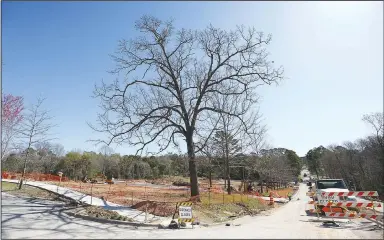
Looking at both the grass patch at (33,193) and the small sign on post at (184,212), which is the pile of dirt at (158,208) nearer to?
the small sign on post at (184,212)

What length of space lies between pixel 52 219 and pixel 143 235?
485 centimetres

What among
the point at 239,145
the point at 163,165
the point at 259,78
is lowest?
the point at 163,165

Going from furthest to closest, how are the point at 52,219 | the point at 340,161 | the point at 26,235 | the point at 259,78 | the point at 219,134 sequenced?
the point at 340,161 < the point at 219,134 < the point at 259,78 < the point at 52,219 < the point at 26,235

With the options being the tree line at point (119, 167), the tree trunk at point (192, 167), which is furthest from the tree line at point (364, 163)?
the tree trunk at point (192, 167)

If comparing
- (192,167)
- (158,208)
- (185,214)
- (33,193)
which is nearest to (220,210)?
(192,167)

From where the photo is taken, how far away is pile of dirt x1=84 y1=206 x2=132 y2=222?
13.5m

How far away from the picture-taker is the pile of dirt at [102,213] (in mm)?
13512

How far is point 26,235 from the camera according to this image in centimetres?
960

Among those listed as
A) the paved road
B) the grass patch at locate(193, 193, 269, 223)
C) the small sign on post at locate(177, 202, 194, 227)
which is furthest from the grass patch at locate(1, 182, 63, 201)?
the small sign on post at locate(177, 202, 194, 227)

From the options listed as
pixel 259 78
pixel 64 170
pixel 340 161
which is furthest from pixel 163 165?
pixel 259 78

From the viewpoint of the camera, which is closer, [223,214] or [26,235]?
[26,235]

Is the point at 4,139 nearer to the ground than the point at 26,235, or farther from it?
farther from it

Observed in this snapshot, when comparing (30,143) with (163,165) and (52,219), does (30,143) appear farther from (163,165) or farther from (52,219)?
(163,165)

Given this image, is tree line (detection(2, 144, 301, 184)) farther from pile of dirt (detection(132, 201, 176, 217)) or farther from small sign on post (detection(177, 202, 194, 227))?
small sign on post (detection(177, 202, 194, 227))
